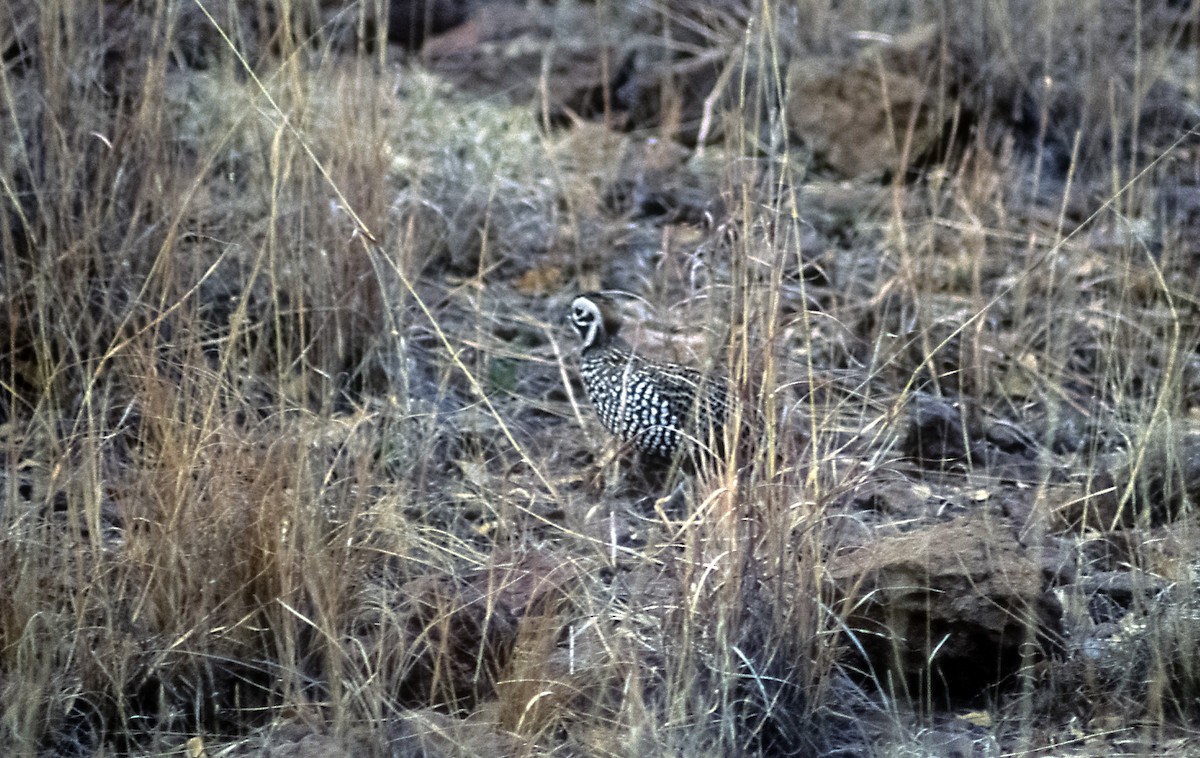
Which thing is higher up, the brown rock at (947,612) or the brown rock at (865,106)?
the brown rock at (865,106)

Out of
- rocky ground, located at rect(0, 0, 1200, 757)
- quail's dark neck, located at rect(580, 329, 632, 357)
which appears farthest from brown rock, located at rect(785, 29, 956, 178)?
quail's dark neck, located at rect(580, 329, 632, 357)

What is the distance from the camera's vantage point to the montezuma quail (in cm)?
361

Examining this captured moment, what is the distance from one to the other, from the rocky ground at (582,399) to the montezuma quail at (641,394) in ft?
0.36

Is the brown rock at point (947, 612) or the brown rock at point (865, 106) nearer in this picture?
the brown rock at point (947, 612)

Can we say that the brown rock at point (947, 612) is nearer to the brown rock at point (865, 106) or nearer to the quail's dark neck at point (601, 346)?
the quail's dark neck at point (601, 346)

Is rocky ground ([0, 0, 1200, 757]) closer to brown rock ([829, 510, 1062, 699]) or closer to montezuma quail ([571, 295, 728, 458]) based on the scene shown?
brown rock ([829, 510, 1062, 699])

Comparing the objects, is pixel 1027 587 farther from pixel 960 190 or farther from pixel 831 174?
pixel 831 174

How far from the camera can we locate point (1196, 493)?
3574 millimetres

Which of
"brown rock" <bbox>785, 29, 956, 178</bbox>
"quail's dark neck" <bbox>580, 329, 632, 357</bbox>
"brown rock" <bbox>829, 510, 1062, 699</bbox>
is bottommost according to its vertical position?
"brown rock" <bbox>829, 510, 1062, 699</bbox>

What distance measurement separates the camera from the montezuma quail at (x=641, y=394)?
3.61 m

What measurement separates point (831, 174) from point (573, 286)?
1.31m

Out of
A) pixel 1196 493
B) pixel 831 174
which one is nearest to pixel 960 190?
pixel 831 174

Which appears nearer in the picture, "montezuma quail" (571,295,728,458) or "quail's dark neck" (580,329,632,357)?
"montezuma quail" (571,295,728,458)

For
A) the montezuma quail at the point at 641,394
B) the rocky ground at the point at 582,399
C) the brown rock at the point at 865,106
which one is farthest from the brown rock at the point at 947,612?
the brown rock at the point at 865,106
